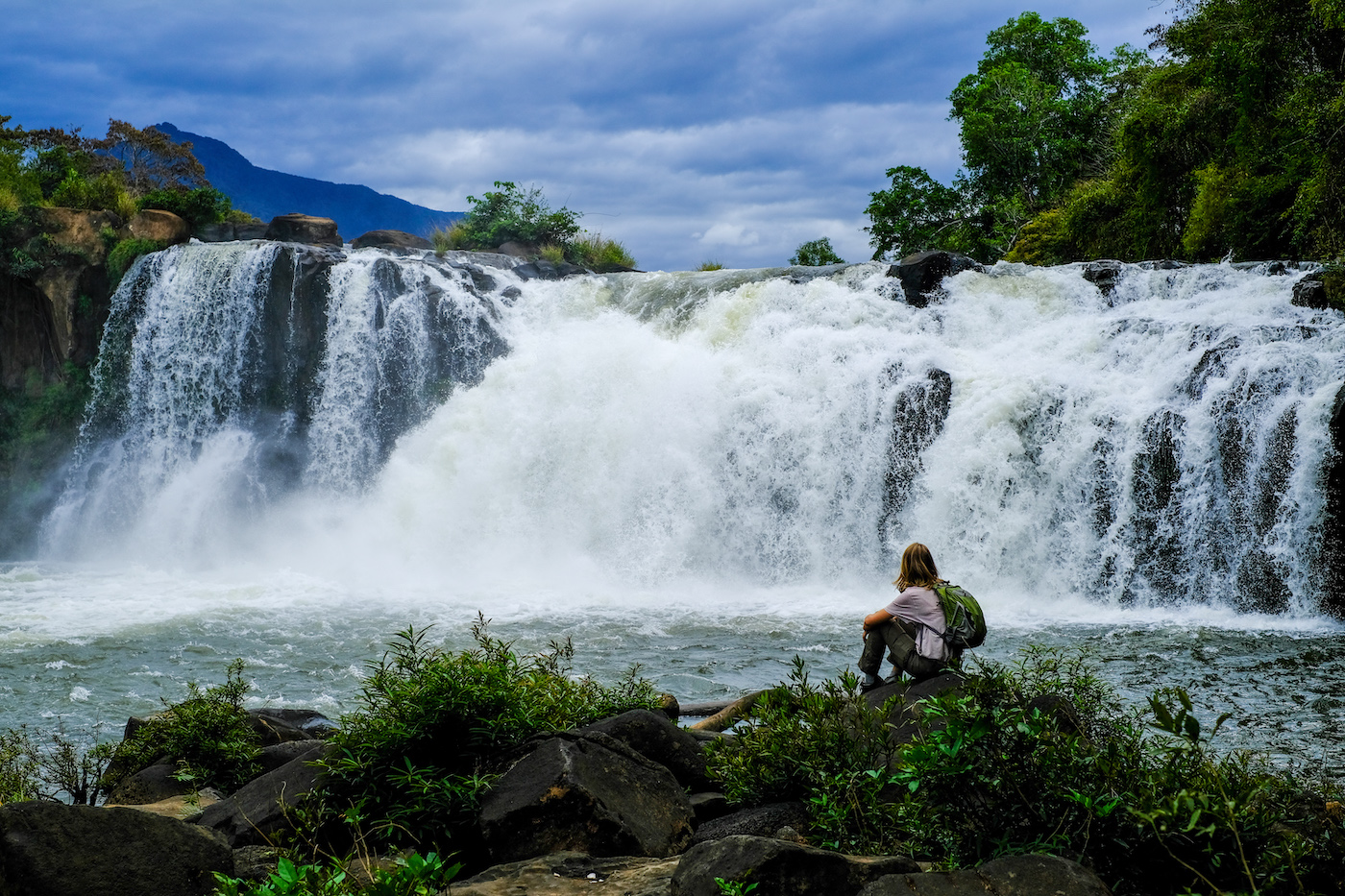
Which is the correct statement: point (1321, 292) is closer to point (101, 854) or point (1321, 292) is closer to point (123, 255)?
point (101, 854)

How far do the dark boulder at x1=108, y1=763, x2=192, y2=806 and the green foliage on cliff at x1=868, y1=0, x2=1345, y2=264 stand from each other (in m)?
16.8

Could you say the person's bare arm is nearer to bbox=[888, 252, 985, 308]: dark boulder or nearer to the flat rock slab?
the flat rock slab

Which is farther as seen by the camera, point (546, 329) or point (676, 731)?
point (546, 329)

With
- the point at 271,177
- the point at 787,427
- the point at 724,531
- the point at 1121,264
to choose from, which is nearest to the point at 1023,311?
the point at 1121,264

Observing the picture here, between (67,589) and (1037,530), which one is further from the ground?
(1037,530)

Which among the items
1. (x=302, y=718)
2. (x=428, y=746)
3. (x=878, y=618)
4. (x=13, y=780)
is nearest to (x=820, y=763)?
(x=428, y=746)

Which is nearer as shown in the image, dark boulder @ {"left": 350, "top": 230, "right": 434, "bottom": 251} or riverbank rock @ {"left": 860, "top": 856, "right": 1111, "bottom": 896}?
riverbank rock @ {"left": 860, "top": 856, "right": 1111, "bottom": 896}

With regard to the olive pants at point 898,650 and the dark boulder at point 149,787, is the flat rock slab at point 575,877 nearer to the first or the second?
the olive pants at point 898,650

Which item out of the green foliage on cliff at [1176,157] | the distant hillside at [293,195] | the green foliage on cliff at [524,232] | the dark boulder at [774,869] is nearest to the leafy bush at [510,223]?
the green foliage on cliff at [524,232]

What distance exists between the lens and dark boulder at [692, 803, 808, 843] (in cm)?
434

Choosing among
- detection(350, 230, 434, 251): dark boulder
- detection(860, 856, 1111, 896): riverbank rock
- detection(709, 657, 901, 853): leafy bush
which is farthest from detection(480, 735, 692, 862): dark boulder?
detection(350, 230, 434, 251): dark boulder

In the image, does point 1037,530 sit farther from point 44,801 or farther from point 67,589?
point 67,589

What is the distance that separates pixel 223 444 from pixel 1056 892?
65.1 feet

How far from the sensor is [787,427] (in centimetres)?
1625
